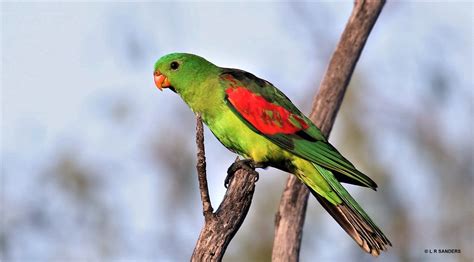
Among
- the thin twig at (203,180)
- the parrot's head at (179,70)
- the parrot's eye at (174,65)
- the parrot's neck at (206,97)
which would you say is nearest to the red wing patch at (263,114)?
the parrot's neck at (206,97)

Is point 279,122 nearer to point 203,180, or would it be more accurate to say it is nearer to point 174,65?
point 174,65

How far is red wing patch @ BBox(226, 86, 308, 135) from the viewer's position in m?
7.07

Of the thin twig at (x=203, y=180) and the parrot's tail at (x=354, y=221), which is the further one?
the parrot's tail at (x=354, y=221)

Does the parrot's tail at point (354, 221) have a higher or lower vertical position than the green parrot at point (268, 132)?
lower

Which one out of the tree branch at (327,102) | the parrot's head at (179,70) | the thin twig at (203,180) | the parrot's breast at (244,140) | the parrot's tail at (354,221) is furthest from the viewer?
the parrot's head at (179,70)

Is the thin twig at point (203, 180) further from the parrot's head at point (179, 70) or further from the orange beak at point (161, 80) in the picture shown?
the orange beak at point (161, 80)

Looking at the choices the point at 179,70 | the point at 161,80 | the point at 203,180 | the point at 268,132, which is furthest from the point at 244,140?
the point at 203,180

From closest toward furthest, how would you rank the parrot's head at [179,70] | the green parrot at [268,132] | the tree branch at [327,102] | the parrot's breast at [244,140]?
the green parrot at [268,132]
the parrot's breast at [244,140]
the tree branch at [327,102]
the parrot's head at [179,70]

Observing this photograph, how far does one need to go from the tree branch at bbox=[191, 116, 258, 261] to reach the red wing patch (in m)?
1.14

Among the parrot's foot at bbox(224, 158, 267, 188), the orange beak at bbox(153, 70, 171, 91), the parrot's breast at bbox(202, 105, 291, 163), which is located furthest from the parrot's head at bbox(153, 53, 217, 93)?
the parrot's foot at bbox(224, 158, 267, 188)

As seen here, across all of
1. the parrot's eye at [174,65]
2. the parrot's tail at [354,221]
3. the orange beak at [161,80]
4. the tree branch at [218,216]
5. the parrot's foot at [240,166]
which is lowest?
the tree branch at [218,216]

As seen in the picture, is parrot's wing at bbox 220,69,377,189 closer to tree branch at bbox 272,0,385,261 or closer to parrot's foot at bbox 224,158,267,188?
parrot's foot at bbox 224,158,267,188

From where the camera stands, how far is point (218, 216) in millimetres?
5668

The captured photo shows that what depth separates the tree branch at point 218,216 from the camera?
5.50 metres
